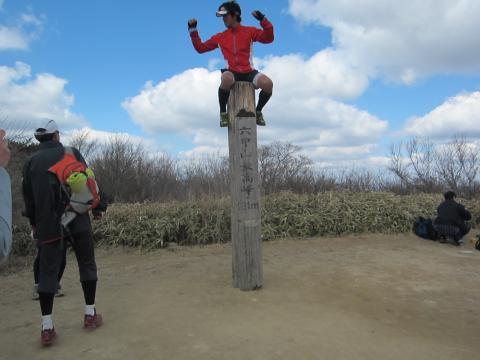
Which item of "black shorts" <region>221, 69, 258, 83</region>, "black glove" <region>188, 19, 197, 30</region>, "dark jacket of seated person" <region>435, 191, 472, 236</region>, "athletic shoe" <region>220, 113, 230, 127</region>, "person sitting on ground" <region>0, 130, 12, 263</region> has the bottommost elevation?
"dark jacket of seated person" <region>435, 191, 472, 236</region>

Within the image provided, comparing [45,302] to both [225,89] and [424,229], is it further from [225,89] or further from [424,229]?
[424,229]

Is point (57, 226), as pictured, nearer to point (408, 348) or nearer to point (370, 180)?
point (408, 348)

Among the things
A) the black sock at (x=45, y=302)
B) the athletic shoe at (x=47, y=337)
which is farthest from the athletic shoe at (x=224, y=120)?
the athletic shoe at (x=47, y=337)

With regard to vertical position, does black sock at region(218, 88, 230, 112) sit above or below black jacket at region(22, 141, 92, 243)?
above

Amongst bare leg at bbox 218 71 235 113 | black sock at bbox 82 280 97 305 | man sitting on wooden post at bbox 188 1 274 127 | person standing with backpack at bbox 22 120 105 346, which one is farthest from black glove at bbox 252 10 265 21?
black sock at bbox 82 280 97 305

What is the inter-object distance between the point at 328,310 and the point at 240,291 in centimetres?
116

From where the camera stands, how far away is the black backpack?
8.88 meters

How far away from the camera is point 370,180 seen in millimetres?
14508

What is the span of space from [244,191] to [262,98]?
1178 millimetres

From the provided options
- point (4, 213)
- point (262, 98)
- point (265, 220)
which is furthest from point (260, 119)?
point (4, 213)

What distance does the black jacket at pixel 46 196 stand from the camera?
12.3 feet

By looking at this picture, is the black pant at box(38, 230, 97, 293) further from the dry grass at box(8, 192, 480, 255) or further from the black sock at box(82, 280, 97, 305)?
the dry grass at box(8, 192, 480, 255)

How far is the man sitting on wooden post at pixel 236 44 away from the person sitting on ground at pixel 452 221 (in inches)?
202

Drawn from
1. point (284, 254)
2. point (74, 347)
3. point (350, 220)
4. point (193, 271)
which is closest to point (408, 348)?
point (74, 347)
